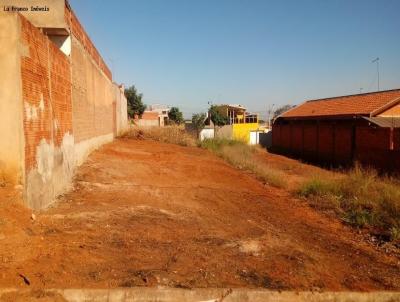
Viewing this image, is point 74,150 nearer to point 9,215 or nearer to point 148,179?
point 148,179

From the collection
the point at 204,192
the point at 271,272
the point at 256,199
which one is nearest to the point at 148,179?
the point at 204,192

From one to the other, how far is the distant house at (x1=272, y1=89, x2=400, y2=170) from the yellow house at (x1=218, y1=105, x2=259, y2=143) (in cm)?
638

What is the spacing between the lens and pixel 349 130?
19.8 m

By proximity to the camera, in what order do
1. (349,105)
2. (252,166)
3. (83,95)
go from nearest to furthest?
(83,95)
(252,166)
(349,105)

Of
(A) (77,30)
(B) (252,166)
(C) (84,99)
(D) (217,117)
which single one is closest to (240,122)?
(D) (217,117)

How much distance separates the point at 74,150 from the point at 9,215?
448 centimetres

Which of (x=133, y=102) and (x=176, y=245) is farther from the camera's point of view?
(x=133, y=102)

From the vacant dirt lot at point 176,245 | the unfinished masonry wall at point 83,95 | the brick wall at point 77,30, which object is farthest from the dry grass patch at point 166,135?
the vacant dirt lot at point 176,245

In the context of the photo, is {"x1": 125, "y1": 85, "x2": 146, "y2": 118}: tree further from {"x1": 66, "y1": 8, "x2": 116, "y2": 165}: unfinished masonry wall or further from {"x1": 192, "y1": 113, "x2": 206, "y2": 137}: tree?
{"x1": 66, "y1": 8, "x2": 116, "y2": 165}: unfinished masonry wall

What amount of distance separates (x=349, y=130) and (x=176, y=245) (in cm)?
1690

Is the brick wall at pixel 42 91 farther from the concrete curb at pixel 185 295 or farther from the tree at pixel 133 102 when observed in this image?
the tree at pixel 133 102

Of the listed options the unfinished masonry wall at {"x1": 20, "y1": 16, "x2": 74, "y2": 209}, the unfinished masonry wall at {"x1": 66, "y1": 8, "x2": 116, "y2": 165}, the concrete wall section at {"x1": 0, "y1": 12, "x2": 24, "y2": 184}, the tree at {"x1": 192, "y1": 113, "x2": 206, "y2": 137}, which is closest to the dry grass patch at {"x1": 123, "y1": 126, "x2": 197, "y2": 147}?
the tree at {"x1": 192, "y1": 113, "x2": 206, "y2": 137}

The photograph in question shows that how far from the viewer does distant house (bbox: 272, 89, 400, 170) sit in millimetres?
16688

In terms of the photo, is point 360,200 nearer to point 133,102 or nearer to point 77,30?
point 77,30
